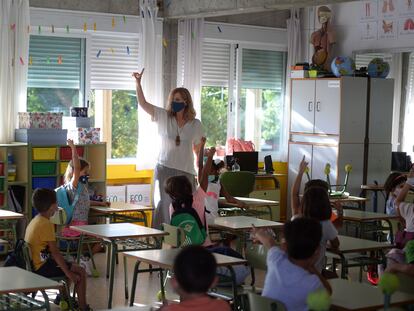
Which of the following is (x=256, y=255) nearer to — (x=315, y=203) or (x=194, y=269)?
(x=315, y=203)

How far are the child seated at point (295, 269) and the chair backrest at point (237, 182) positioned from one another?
17.7ft

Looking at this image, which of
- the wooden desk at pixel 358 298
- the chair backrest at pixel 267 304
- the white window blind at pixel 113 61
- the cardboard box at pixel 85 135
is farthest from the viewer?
the white window blind at pixel 113 61

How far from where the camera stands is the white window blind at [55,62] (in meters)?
9.58

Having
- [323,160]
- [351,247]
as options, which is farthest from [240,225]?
[323,160]

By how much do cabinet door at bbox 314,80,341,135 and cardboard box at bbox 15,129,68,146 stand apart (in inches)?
143

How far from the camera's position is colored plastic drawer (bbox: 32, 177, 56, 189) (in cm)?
891

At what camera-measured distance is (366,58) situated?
11180 millimetres

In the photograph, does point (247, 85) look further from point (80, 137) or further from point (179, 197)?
point (179, 197)

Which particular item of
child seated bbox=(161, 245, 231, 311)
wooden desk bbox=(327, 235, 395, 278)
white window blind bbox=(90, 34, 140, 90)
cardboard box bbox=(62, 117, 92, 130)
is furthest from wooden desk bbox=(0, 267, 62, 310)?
white window blind bbox=(90, 34, 140, 90)

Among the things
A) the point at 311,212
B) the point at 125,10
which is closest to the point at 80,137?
the point at 125,10

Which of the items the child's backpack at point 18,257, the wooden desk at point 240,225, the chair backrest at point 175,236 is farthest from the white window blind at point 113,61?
Result: the child's backpack at point 18,257

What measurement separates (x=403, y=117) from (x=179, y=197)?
5.32 meters

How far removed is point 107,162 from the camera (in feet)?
33.9

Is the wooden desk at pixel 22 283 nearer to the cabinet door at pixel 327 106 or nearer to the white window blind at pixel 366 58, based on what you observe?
the cabinet door at pixel 327 106
